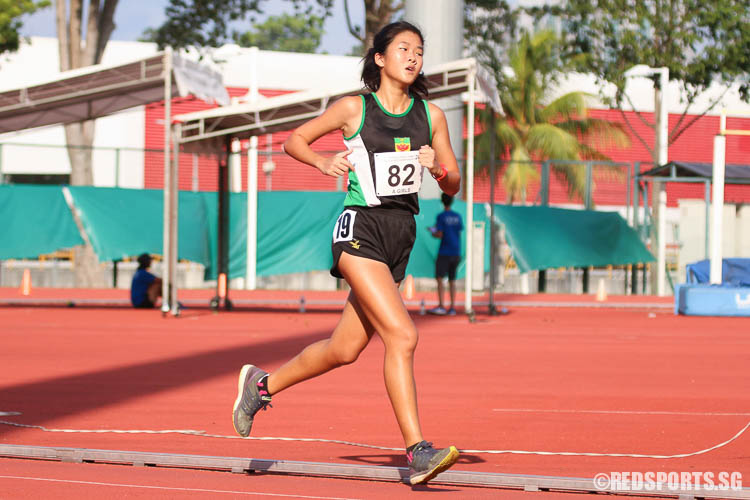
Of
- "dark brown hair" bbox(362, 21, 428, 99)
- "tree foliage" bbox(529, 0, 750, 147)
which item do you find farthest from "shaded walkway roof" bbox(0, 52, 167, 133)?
"tree foliage" bbox(529, 0, 750, 147)

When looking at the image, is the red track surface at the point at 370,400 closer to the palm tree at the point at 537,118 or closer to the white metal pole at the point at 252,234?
the white metal pole at the point at 252,234

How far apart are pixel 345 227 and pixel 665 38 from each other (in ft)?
93.2

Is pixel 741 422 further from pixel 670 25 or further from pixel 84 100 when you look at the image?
pixel 670 25

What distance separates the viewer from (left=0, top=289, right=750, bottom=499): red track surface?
5438 millimetres

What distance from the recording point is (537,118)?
40969mm

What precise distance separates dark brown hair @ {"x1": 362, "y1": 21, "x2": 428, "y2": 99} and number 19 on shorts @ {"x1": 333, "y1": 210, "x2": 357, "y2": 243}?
0.66 metres

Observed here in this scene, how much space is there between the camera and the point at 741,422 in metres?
7.17

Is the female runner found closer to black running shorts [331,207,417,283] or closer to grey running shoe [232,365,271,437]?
black running shorts [331,207,417,283]

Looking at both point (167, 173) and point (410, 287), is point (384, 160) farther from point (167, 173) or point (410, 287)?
point (410, 287)

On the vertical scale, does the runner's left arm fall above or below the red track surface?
above

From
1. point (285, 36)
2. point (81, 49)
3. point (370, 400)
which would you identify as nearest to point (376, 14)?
point (81, 49)

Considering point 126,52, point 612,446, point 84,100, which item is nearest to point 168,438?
point 612,446

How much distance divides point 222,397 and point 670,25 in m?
25.8

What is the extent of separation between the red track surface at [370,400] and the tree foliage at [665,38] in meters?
16.7
